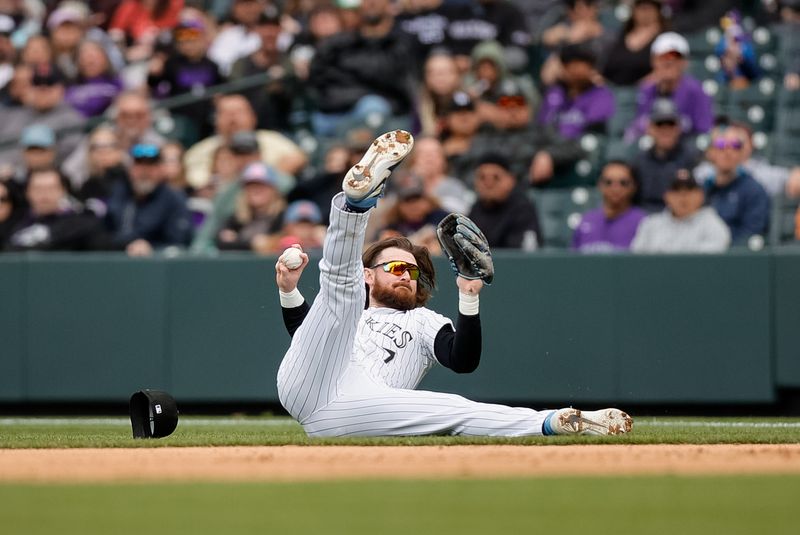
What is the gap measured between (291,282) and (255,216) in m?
4.72

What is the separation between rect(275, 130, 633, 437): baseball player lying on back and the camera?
22.3ft

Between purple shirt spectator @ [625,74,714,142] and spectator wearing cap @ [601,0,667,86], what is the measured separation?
567 millimetres

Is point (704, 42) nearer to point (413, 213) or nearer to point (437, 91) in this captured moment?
point (437, 91)

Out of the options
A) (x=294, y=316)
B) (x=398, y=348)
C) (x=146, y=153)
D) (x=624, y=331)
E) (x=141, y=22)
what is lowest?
(x=624, y=331)

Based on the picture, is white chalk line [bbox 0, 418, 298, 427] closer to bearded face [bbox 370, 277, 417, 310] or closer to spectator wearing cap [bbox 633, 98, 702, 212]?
bearded face [bbox 370, 277, 417, 310]

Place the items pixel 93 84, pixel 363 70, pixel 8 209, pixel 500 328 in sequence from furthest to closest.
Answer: pixel 93 84 → pixel 363 70 → pixel 8 209 → pixel 500 328

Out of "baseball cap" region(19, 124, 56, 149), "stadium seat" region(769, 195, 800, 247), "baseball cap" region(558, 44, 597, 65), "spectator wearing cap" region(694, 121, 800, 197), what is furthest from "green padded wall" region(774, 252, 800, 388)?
"baseball cap" region(19, 124, 56, 149)

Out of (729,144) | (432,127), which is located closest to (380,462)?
(729,144)

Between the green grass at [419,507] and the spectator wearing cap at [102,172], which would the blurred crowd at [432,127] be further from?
the green grass at [419,507]

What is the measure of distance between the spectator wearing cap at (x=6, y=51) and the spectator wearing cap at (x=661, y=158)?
7.42m

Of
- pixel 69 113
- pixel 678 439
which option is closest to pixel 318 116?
pixel 69 113

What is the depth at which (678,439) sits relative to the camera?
747cm

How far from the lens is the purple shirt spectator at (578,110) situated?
12438 mm

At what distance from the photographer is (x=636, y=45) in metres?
12.9
